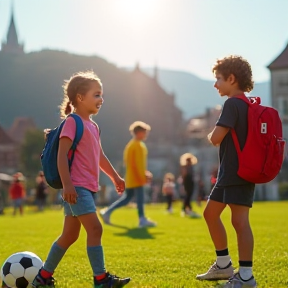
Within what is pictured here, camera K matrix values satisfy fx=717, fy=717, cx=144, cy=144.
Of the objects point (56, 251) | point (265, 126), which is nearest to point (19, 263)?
point (56, 251)

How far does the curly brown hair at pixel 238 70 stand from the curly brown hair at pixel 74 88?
0.90 m

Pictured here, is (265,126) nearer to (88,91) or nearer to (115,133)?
(88,91)

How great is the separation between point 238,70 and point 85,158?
49.4 inches

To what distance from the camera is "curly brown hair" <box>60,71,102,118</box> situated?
5.12 m

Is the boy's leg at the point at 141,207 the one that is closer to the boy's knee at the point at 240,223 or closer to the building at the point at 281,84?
the boy's knee at the point at 240,223

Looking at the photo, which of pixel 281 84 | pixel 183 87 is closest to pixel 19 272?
pixel 281 84

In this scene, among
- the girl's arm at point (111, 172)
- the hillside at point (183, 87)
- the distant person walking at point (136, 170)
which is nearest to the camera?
the girl's arm at point (111, 172)

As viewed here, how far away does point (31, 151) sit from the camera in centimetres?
9150

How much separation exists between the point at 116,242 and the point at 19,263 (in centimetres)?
414

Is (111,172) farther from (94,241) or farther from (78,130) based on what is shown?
(94,241)

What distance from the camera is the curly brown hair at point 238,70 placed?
5109 millimetres

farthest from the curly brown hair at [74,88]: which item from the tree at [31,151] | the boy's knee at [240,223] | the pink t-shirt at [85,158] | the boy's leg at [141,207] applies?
the tree at [31,151]

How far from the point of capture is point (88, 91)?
5.11m

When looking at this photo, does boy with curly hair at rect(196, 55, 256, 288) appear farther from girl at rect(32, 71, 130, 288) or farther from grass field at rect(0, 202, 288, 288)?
girl at rect(32, 71, 130, 288)
